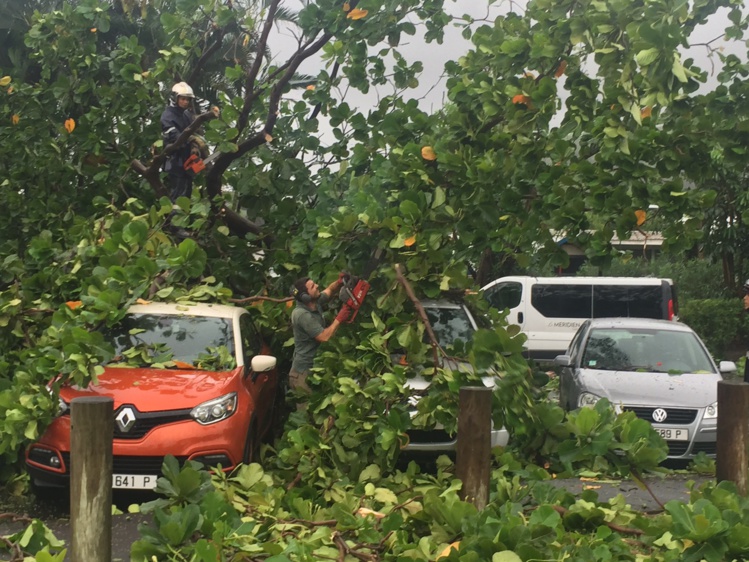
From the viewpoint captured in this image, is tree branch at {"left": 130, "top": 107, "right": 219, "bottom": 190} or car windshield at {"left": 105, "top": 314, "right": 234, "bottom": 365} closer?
car windshield at {"left": 105, "top": 314, "right": 234, "bottom": 365}

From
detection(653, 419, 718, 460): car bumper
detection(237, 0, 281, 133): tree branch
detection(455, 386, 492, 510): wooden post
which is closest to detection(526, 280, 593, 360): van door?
detection(653, 419, 718, 460): car bumper

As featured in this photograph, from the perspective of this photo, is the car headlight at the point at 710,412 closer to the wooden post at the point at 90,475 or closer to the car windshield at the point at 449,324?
the car windshield at the point at 449,324

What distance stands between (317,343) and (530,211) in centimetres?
220

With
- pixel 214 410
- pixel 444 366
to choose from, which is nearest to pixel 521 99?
pixel 444 366

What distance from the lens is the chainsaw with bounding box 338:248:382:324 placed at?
22.8ft

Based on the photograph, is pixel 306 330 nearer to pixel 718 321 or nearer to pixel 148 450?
pixel 148 450

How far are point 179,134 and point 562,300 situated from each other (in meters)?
13.2

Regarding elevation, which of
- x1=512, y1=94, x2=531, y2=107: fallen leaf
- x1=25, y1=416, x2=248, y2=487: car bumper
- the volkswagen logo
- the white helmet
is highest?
the white helmet

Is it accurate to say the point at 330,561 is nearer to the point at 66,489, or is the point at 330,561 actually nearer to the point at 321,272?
the point at 66,489

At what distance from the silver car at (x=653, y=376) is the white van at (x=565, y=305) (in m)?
9.51

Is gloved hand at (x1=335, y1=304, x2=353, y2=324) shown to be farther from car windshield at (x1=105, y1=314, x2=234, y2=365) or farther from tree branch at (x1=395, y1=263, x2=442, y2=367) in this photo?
car windshield at (x1=105, y1=314, x2=234, y2=365)

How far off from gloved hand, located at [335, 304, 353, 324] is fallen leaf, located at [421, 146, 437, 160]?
1.35 m

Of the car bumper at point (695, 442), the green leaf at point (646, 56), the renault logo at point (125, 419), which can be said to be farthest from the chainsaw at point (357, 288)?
the car bumper at point (695, 442)

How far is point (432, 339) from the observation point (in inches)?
257
